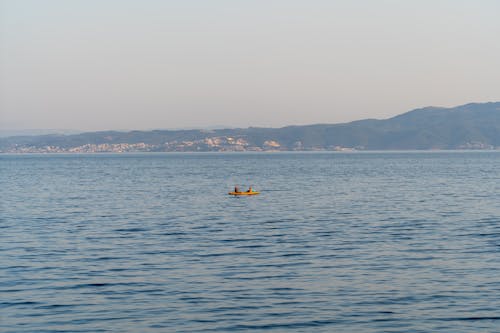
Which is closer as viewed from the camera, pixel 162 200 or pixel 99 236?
pixel 99 236

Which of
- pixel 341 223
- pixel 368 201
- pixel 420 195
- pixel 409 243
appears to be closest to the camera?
pixel 409 243

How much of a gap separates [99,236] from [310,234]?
12.2 metres

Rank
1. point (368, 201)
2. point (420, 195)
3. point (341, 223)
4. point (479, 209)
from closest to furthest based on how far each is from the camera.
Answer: point (341, 223) → point (479, 209) → point (368, 201) → point (420, 195)

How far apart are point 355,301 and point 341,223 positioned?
24.9 meters

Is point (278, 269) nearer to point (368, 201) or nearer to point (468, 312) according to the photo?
point (468, 312)

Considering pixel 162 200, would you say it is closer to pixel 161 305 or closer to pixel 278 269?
pixel 278 269

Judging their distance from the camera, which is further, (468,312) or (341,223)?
(341,223)

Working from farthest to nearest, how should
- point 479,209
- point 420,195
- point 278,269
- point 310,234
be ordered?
point 420,195 → point 479,209 → point 310,234 → point 278,269

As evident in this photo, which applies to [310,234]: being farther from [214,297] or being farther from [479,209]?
[479,209]

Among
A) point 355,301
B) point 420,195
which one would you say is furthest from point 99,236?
point 420,195

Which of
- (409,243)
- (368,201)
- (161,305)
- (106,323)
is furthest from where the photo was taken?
(368,201)

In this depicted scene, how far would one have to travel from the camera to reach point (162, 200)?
2990 inches

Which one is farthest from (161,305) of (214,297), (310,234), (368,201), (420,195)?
(420,195)

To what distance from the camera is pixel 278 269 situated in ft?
105
